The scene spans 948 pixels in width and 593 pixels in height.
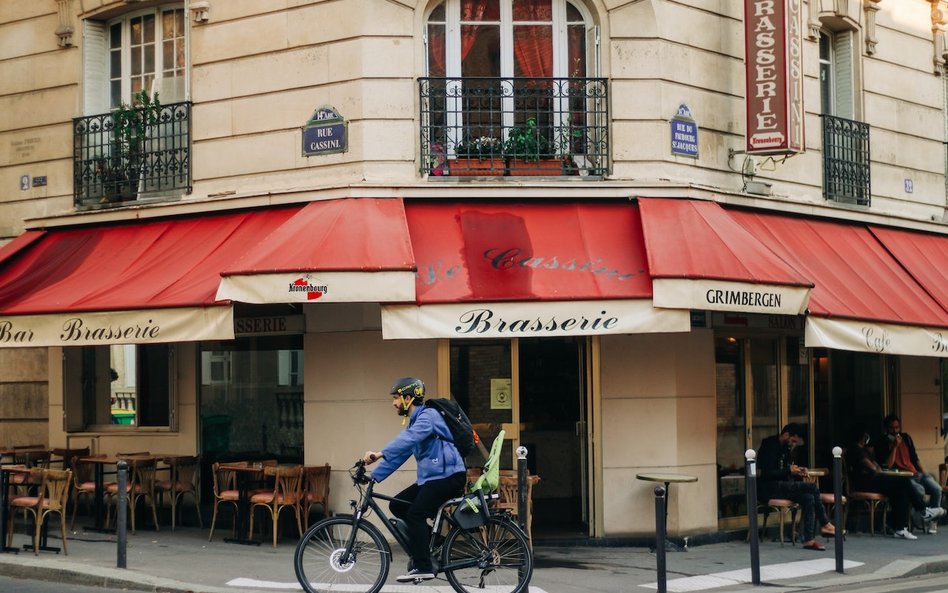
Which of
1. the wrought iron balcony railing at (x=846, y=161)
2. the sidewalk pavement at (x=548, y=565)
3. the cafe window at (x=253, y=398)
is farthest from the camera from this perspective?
the wrought iron balcony railing at (x=846, y=161)

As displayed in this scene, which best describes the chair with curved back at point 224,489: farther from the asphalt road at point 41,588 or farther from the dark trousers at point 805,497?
the dark trousers at point 805,497

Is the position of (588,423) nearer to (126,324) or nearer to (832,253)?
(832,253)

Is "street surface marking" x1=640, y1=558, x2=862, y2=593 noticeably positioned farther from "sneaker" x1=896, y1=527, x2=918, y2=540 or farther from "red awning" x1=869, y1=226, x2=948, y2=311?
"red awning" x1=869, y1=226, x2=948, y2=311

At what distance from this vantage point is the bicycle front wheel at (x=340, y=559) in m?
10.6

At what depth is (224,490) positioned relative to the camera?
49.5 ft

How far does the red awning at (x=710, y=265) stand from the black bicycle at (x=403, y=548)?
3.32 metres

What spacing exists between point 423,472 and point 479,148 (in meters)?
4.67

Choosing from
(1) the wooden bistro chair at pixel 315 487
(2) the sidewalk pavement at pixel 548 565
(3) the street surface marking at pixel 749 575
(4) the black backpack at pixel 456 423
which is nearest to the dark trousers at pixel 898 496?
(2) the sidewalk pavement at pixel 548 565

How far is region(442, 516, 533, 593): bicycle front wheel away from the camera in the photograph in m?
10.6

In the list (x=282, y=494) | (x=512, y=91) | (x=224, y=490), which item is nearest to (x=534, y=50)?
(x=512, y=91)

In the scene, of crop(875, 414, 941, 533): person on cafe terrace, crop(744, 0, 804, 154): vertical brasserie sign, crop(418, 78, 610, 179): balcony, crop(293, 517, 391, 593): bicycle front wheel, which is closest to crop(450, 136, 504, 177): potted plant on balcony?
crop(418, 78, 610, 179): balcony

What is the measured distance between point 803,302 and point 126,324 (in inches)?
262

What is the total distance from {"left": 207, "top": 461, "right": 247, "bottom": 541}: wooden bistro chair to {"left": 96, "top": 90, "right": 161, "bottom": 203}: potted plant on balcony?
134 inches

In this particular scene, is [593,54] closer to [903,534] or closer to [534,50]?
[534,50]
